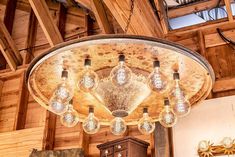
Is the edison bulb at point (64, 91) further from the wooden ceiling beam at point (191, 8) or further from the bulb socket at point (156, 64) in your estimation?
the wooden ceiling beam at point (191, 8)

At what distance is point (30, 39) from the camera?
6121mm

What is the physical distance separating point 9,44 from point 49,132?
162 cm

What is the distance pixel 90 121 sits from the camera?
2.69 metres

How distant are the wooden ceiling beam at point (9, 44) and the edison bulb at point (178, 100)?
13.1ft

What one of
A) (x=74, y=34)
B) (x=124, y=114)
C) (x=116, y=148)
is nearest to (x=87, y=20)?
(x=74, y=34)

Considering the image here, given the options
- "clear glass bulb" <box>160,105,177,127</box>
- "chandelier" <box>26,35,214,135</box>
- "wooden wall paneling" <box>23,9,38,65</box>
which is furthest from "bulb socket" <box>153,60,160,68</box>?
"wooden wall paneling" <box>23,9,38,65</box>

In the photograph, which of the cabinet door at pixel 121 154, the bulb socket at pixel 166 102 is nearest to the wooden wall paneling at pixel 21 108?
the cabinet door at pixel 121 154

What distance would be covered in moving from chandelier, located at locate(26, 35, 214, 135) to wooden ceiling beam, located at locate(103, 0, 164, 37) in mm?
1340

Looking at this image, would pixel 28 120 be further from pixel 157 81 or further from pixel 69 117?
pixel 157 81

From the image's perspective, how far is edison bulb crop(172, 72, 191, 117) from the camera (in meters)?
2.29

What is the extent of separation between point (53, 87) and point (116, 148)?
188cm

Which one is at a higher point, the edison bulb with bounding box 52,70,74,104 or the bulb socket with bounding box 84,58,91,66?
the bulb socket with bounding box 84,58,91,66

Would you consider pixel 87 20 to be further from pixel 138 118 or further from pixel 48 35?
pixel 138 118

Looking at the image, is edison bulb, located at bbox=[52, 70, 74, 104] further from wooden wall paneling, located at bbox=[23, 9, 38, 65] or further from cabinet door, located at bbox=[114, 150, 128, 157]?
wooden wall paneling, located at bbox=[23, 9, 38, 65]
